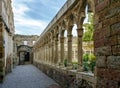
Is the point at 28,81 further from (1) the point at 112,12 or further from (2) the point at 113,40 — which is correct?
(1) the point at 112,12

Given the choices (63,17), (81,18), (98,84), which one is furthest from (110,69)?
(63,17)

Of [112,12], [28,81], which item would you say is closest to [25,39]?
[28,81]

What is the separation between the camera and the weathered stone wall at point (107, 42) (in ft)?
12.2

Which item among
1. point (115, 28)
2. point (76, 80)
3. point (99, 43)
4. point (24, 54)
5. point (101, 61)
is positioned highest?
point (115, 28)

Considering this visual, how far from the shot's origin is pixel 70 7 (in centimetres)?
834

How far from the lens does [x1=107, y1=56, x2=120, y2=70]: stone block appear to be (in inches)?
144

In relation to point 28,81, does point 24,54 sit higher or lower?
higher

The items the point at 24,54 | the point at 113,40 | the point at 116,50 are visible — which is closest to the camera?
the point at 116,50

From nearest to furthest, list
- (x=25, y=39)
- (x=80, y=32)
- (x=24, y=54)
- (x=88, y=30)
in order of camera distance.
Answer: (x=80, y=32) < (x=88, y=30) < (x=25, y=39) < (x=24, y=54)

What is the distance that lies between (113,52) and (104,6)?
947 millimetres

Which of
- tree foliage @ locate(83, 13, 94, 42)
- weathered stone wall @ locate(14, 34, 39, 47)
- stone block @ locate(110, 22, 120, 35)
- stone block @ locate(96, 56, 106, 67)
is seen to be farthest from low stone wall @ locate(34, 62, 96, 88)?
weathered stone wall @ locate(14, 34, 39, 47)

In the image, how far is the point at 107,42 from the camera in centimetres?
406

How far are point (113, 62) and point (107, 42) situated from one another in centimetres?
44

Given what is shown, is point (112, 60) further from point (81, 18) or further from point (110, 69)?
point (81, 18)
